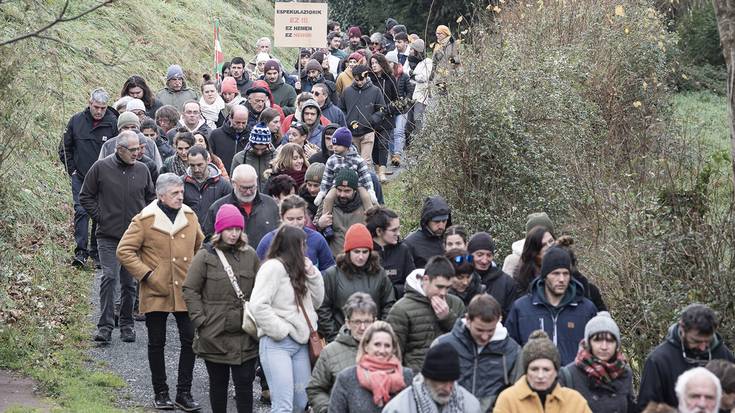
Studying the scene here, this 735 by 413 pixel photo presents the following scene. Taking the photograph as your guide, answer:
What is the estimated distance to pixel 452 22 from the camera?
3781 cm

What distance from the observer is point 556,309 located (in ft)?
32.8

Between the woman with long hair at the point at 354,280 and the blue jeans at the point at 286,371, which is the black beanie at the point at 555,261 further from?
the blue jeans at the point at 286,371

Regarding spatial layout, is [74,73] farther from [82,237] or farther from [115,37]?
[82,237]

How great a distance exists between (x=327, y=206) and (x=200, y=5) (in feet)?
73.1

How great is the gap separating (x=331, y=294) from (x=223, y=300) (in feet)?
3.04

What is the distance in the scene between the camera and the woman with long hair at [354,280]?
35.6ft

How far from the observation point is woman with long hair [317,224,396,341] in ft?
35.6

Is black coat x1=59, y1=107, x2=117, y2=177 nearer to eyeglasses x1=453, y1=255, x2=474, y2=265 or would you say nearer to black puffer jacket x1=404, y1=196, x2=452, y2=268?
black puffer jacket x1=404, y1=196, x2=452, y2=268

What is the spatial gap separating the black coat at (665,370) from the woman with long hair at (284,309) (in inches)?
110

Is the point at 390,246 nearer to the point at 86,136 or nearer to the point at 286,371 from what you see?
the point at 286,371

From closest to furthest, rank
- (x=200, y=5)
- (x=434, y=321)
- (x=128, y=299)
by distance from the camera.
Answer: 1. (x=434, y=321)
2. (x=128, y=299)
3. (x=200, y=5)

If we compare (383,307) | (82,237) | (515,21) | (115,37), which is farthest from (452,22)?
(383,307)

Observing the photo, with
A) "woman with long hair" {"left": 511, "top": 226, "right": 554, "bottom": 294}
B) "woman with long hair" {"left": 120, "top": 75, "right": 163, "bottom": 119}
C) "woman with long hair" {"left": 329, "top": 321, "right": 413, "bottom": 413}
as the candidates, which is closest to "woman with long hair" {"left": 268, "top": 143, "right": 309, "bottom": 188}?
"woman with long hair" {"left": 511, "top": 226, "right": 554, "bottom": 294}

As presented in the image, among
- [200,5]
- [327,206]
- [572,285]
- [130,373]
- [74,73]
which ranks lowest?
[130,373]
